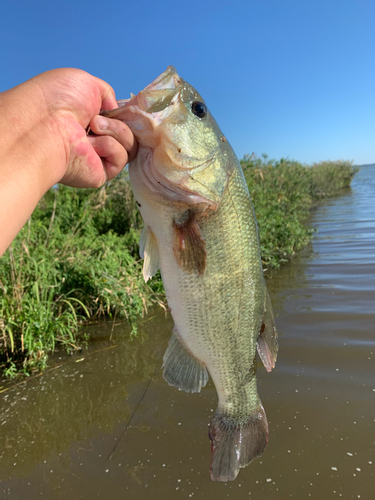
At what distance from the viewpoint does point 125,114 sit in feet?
5.35

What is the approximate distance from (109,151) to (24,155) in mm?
448

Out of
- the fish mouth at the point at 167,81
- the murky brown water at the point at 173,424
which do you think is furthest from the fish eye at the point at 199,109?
the murky brown water at the point at 173,424

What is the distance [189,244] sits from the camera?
1.73 metres

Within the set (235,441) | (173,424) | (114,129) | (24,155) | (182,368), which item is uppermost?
(114,129)

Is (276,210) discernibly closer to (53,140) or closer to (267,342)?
(267,342)

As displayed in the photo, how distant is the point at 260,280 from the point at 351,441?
6.62 feet

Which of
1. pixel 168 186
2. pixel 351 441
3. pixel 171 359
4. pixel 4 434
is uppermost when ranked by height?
pixel 168 186

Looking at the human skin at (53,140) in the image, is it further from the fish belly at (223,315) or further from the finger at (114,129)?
the fish belly at (223,315)

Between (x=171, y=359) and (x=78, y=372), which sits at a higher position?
(x=171, y=359)

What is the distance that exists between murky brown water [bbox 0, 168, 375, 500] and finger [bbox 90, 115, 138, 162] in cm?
252

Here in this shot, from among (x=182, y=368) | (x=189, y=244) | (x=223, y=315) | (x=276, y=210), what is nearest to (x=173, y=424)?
(x=182, y=368)

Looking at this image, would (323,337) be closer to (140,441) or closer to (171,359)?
(140,441)

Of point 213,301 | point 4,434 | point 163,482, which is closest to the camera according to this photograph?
point 213,301

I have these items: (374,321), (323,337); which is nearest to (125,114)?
(323,337)
